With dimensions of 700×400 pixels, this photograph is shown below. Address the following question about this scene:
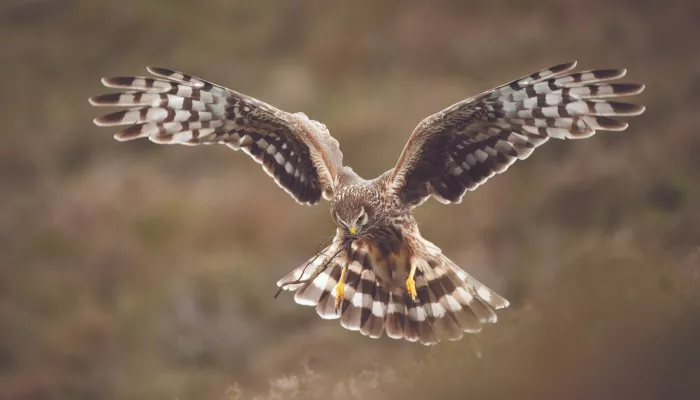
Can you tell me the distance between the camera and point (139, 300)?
5250mm

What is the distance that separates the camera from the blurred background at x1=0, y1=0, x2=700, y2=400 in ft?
12.8

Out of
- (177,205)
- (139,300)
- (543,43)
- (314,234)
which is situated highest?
(543,43)

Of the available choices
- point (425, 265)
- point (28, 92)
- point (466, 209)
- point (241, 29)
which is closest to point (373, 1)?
point (241, 29)

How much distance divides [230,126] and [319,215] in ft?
7.08

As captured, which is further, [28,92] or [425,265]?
[28,92]

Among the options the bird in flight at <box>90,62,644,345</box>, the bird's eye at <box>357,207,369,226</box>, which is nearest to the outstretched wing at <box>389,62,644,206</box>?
the bird in flight at <box>90,62,644,345</box>

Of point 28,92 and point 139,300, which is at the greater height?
point 28,92

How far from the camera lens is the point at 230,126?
11.2 feet

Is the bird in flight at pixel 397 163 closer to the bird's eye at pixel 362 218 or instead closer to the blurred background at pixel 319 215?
the bird's eye at pixel 362 218

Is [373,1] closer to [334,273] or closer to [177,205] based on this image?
[177,205]

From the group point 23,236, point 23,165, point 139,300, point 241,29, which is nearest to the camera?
point 139,300

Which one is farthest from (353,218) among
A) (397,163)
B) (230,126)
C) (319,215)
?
(319,215)

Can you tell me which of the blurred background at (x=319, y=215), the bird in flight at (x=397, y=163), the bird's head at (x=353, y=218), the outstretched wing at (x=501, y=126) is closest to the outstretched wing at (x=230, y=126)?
the bird in flight at (x=397, y=163)

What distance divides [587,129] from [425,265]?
3.36ft
